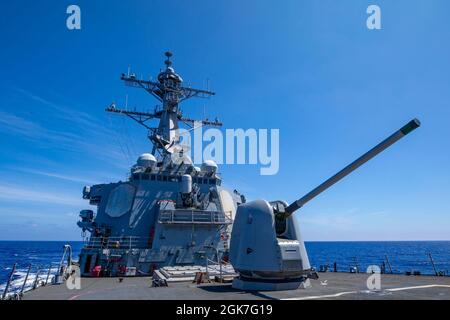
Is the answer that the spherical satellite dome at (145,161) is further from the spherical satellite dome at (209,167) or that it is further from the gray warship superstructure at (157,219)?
the spherical satellite dome at (209,167)

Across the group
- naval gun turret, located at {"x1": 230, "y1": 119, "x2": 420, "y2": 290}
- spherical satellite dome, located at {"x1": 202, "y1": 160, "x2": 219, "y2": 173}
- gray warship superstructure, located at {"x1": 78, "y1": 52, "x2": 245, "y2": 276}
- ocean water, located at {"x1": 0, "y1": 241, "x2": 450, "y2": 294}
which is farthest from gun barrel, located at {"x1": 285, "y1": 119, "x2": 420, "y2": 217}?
spherical satellite dome, located at {"x1": 202, "y1": 160, "x2": 219, "y2": 173}

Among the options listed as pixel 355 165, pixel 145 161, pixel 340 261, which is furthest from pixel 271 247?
pixel 340 261

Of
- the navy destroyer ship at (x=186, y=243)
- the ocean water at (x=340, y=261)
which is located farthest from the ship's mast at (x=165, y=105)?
the ocean water at (x=340, y=261)

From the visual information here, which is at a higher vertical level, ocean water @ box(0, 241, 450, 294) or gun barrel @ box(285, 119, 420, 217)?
gun barrel @ box(285, 119, 420, 217)

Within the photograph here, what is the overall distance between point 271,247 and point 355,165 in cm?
306

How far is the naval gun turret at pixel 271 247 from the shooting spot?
8367 millimetres

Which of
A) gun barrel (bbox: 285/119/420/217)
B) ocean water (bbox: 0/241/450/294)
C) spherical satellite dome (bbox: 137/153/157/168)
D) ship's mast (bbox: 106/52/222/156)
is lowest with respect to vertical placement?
ocean water (bbox: 0/241/450/294)

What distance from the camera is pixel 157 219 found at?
632 inches

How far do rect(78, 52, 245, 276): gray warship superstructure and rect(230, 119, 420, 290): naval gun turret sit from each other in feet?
23.5

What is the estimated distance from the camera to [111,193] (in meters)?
17.2

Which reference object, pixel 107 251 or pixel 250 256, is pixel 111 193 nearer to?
pixel 107 251

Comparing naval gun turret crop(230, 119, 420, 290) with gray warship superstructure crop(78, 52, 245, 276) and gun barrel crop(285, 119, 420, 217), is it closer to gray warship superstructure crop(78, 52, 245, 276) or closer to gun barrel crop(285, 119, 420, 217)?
gun barrel crop(285, 119, 420, 217)

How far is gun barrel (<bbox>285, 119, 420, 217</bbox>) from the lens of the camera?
6.90m
